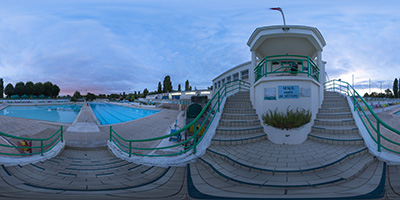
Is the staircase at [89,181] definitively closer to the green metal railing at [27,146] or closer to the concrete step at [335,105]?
the green metal railing at [27,146]

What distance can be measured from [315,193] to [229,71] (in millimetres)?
13610

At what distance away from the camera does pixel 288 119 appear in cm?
477

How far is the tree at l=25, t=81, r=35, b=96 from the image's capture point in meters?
49.5

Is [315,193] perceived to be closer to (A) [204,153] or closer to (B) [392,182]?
(B) [392,182]

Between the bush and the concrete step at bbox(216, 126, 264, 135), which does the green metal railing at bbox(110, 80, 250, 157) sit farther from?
the bush

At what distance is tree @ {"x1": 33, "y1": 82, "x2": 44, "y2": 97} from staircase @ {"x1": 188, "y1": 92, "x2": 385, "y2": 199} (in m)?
67.5

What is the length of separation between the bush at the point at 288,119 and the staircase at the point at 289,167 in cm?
48

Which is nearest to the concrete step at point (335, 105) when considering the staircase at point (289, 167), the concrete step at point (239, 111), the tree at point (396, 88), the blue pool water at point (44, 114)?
the staircase at point (289, 167)

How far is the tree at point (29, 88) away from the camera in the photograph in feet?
162

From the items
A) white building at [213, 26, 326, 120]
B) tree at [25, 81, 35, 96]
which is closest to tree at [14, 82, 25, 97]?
tree at [25, 81, 35, 96]

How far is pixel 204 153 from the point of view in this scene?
13.4ft

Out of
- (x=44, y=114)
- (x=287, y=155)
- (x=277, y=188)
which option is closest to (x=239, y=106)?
(x=287, y=155)

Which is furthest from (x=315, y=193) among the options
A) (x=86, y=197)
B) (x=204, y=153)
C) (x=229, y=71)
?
(x=229, y=71)

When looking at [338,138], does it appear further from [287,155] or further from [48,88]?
[48,88]
